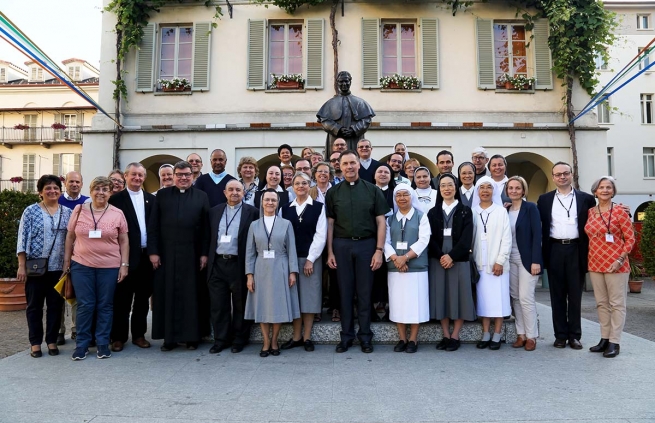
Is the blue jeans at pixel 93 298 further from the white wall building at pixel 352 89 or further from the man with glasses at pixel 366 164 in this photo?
the white wall building at pixel 352 89

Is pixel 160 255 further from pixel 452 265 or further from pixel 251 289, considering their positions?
pixel 452 265

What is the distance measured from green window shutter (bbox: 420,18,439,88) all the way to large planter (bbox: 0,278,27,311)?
11.2 m

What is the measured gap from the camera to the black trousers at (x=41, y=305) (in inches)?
220

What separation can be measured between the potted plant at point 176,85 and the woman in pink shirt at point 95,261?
9.44 metres

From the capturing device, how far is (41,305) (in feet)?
18.6

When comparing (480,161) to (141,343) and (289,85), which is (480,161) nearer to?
(141,343)

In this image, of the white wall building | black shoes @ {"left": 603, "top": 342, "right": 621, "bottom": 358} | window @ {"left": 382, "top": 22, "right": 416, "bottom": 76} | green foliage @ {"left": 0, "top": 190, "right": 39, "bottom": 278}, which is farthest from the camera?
window @ {"left": 382, "top": 22, "right": 416, "bottom": 76}

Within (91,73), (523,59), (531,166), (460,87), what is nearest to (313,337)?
(460,87)

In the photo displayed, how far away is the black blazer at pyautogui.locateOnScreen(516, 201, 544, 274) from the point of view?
18.5 feet

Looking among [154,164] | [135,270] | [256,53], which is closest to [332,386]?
[135,270]

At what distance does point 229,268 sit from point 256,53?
33.7 ft

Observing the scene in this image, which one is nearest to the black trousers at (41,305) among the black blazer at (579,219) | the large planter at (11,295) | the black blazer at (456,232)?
the large planter at (11,295)

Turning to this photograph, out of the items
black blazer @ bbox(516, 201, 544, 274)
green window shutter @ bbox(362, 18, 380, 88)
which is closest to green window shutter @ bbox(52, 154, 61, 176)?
green window shutter @ bbox(362, 18, 380, 88)

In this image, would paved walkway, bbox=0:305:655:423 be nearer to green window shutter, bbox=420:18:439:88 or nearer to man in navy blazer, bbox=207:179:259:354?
man in navy blazer, bbox=207:179:259:354
